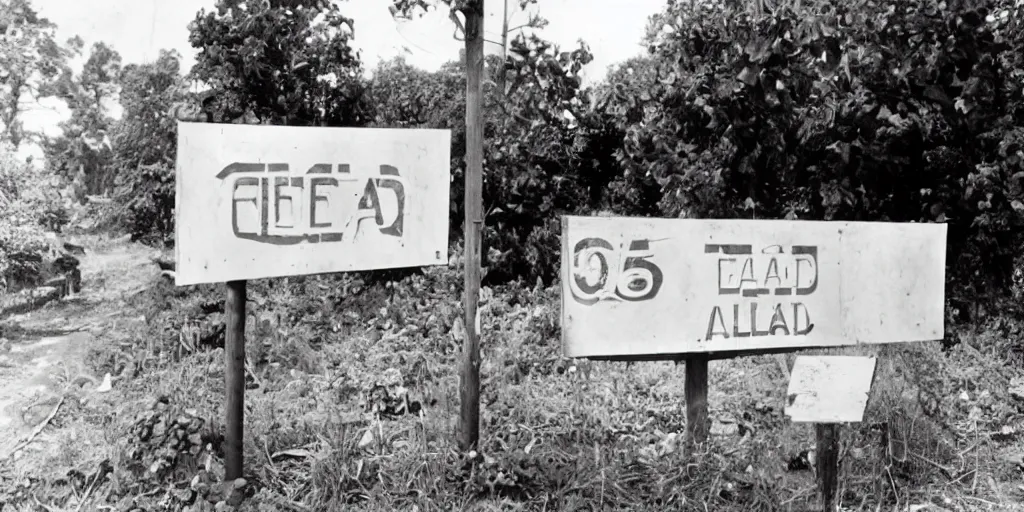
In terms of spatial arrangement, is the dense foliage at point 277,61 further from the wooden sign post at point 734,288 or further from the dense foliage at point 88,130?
the dense foliage at point 88,130

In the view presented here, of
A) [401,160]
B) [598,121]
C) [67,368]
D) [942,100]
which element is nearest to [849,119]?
[942,100]

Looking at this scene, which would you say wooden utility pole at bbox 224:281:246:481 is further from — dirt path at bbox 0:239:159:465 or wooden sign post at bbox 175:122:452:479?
dirt path at bbox 0:239:159:465

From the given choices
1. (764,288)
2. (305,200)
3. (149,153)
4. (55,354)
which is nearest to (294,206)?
(305,200)

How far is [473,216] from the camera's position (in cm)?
399

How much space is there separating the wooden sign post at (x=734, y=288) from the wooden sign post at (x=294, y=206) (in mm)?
849

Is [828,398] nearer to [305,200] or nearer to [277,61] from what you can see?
[305,200]

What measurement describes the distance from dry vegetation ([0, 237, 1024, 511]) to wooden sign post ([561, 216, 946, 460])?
51 centimetres

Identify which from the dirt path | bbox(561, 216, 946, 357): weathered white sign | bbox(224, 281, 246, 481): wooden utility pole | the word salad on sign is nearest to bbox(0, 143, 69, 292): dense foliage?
the dirt path

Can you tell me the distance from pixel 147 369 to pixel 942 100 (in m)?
5.88

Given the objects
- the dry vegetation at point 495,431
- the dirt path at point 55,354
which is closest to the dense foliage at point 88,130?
the dirt path at point 55,354

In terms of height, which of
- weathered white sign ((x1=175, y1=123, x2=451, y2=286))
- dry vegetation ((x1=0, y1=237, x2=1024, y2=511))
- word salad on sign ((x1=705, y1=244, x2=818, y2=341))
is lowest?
dry vegetation ((x1=0, y1=237, x2=1024, y2=511))

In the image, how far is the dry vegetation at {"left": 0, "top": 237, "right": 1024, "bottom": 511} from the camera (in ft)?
12.4

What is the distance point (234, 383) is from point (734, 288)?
222 cm

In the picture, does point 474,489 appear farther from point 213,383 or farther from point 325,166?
point 213,383
